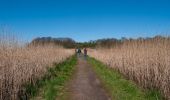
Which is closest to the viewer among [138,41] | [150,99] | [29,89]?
[150,99]

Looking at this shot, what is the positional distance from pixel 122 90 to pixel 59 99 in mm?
3186

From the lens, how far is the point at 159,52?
45.3 feet

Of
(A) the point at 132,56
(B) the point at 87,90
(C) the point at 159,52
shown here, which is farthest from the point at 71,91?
(A) the point at 132,56

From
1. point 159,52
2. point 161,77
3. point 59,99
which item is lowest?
point 59,99

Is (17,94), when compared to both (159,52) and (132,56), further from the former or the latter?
(132,56)

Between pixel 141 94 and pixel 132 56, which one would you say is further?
pixel 132 56

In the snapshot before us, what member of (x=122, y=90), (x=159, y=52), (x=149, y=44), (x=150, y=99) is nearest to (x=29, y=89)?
(x=122, y=90)

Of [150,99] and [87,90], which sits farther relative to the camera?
[87,90]

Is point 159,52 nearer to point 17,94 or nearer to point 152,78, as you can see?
point 152,78

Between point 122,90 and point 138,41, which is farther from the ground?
point 138,41

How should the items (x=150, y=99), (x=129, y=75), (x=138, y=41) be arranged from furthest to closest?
(x=138, y=41), (x=129, y=75), (x=150, y=99)

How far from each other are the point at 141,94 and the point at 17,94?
4772 mm

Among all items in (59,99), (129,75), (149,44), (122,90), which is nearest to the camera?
(59,99)

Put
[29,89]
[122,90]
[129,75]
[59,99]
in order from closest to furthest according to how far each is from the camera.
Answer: [59,99] < [29,89] < [122,90] < [129,75]
